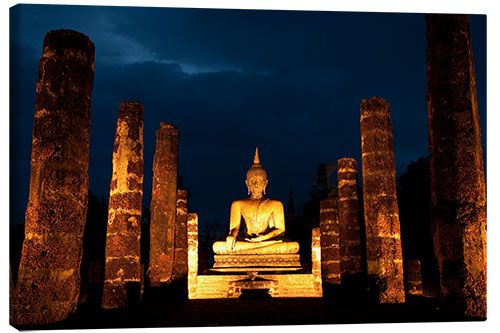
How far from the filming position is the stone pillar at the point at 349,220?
14.7 metres

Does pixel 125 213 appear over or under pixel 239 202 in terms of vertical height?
under

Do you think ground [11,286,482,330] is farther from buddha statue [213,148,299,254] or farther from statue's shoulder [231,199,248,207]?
statue's shoulder [231,199,248,207]

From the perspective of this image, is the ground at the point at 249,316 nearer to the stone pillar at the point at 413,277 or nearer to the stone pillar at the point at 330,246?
the stone pillar at the point at 413,277

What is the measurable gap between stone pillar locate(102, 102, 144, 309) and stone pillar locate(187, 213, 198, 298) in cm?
294

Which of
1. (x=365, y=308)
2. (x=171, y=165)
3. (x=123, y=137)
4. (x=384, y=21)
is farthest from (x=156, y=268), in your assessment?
(x=384, y=21)

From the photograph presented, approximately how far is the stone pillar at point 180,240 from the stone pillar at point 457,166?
8.39 m

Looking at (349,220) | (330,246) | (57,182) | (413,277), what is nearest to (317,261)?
(330,246)

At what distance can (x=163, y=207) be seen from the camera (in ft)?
45.9

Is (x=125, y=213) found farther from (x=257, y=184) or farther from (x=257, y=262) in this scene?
(x=257, y=184)

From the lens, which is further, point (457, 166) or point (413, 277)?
point (413, 277)

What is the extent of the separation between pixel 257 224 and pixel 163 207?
11.0ft

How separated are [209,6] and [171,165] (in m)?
7.07

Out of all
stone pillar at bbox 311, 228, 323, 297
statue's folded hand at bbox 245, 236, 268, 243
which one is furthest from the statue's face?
stone pillar at bbox 311, 228, 323, 297

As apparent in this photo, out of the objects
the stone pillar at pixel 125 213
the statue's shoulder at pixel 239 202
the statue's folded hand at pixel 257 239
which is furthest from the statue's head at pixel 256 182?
the stone pillar at pixel 125 213
